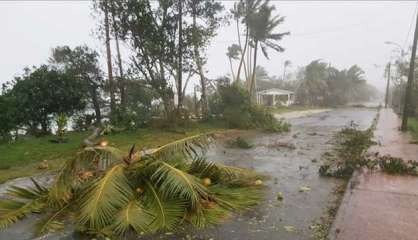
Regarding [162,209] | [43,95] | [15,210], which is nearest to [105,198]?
[162,209]

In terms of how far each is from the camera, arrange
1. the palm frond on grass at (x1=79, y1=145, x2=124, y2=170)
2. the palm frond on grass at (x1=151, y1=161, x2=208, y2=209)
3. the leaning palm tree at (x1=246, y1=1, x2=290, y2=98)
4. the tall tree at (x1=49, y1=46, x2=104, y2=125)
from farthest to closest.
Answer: the leaning palm tree at (x1=246, y1=1, x2=290, y2=98), the tall tree at (x1=49, y1=46, x2=104, y2=125), the palm frond on grass at (x1=79, y1=145, x2=124, y2=170), the palm frond on grass at (x1=151, y1=161, x2=208, y2=209)

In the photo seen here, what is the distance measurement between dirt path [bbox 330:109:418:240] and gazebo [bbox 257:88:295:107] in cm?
3987

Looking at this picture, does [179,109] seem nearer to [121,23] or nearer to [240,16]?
[121,23]

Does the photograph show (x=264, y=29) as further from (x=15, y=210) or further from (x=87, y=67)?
(x=15, y=210)

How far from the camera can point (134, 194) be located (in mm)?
4883

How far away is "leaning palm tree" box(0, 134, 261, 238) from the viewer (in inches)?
170

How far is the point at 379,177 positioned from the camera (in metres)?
6.95

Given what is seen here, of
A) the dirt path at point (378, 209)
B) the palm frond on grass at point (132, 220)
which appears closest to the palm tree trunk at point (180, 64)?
the dirt path at point (378, 209)

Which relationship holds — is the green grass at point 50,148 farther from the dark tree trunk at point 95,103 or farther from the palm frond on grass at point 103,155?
the dark tree trunk at point 95,103

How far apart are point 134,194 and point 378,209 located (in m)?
3.48

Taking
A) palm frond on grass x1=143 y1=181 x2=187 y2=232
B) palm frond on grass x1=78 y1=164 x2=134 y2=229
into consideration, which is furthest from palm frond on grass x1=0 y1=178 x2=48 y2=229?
palm frond on grass x1=143 y1=181 x2=187 y2=232

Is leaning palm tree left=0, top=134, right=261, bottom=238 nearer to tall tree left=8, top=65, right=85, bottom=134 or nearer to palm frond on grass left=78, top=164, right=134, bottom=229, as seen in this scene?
palm frond on grass left=78, top=164, right=134, bottom=229

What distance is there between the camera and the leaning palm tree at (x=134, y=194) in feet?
14.2

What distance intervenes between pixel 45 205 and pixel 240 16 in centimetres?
2548
